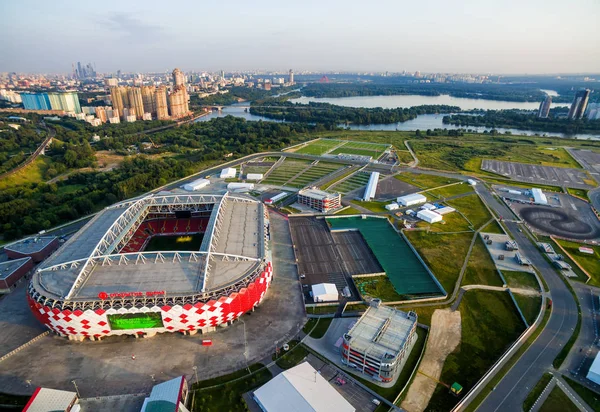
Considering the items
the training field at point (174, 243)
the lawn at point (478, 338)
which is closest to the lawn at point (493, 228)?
the lawn at point (478, 338)

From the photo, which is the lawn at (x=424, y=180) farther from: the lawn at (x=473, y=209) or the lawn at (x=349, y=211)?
the lawn at (x=349, y=211)

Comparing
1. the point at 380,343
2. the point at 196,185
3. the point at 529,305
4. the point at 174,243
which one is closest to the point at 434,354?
the point at 380,343

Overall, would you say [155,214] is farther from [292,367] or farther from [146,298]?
[292,367]

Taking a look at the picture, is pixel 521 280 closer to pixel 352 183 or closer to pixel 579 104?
pixel 352 183

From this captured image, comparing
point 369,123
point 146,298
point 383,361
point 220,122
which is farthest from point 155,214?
point 369,123

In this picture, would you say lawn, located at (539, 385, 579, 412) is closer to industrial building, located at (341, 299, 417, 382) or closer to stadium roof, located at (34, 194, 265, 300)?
industrial building, located at (341, 299, 417, 382)
